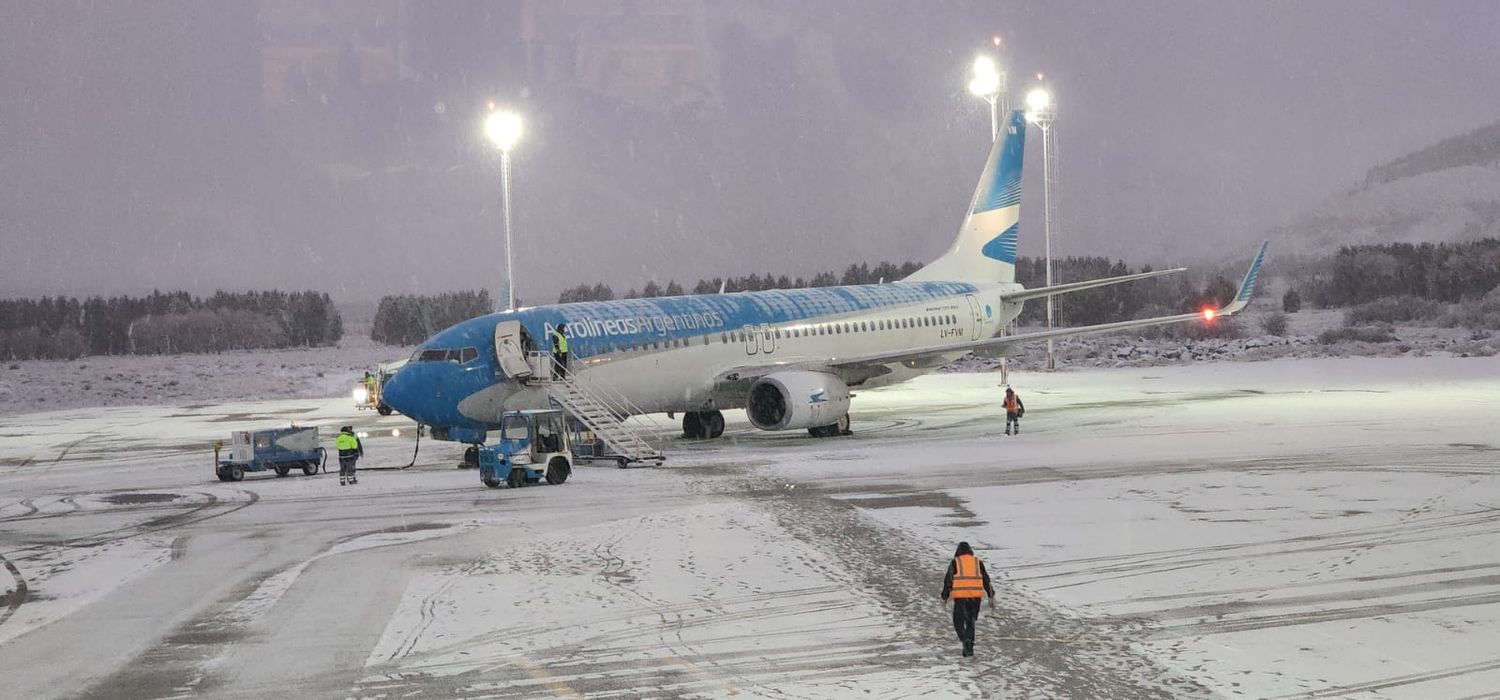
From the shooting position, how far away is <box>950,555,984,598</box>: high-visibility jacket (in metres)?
12.4

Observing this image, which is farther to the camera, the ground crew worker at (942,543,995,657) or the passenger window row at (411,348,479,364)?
the passenger window row at (411,348,479,364)

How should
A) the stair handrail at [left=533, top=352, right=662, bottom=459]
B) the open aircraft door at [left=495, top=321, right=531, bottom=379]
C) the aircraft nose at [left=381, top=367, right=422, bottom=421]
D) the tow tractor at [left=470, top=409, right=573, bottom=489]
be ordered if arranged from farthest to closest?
the open aircraft door at [left=495, top=321, right=531, bottom=379] < the aircraft nose at [left=381, top=367, right=422, bottom=421] < the stair handrail at [left=533, top=352, right=662, bottom=459] < the tow tractor at [left=470, top=409, right=573, bottom=489]

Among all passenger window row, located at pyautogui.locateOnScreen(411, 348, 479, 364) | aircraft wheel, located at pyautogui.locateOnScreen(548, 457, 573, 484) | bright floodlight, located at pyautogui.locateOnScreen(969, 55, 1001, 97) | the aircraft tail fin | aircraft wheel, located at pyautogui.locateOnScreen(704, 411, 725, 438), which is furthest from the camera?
bright floodlight, located at pyautogui.locateOnScreen(969, 55, 1001, 97)

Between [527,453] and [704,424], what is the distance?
1110cm

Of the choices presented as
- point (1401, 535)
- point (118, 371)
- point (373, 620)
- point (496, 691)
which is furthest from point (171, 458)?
point (118, 371)

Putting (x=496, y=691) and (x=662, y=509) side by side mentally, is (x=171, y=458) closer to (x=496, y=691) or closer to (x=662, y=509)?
(x=662, y=509)

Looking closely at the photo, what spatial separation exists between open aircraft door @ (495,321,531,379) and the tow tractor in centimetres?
377

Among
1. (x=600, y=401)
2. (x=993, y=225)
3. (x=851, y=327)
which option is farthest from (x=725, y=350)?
(x=993, y=225)

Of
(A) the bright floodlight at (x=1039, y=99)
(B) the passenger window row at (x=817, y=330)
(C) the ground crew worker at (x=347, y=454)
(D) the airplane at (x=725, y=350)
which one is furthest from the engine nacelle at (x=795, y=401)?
(A) the bright floodlight at (x=1039, y=99)

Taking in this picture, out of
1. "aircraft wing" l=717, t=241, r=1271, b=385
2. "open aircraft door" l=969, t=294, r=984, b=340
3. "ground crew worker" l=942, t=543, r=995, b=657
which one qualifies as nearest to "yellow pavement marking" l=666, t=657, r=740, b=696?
"ground crew worker" l=942, t=543, r=995, b=657

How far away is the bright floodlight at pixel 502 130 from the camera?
4428 centimetres

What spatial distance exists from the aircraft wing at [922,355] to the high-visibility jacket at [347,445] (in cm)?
1104

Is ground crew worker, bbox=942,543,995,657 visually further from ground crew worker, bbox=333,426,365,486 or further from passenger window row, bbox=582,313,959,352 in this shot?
passenger window row, bbox=582,313,959,352

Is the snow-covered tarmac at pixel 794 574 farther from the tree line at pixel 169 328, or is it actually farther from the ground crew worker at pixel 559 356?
the tree line at pixel 169 328
